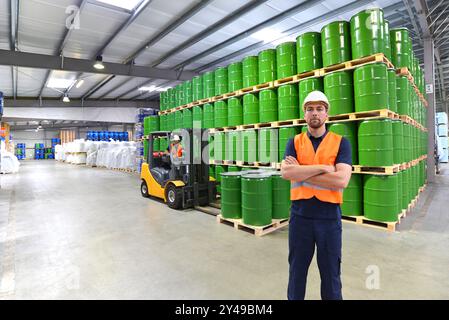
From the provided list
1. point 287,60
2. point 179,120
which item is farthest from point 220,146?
point 287,60

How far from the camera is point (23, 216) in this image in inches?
195

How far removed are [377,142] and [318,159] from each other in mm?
2761

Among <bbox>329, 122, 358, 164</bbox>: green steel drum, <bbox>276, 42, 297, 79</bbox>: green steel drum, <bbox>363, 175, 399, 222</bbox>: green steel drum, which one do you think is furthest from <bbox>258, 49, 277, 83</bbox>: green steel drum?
<bbox>363, 175, 399, 222</bbox>: green steel drum

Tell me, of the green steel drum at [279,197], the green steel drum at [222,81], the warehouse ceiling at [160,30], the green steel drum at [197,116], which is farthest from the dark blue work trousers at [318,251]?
the warehouse ceiling at [160,30]

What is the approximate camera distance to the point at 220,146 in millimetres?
6227

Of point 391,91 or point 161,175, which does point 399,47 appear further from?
point 161,175

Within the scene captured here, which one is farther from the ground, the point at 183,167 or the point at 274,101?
the point at 274,101

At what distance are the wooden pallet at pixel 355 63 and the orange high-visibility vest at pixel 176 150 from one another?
311cm

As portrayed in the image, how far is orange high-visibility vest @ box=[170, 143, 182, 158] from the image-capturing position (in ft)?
17.9

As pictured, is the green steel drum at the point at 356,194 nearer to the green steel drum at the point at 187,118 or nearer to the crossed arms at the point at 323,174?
the crossed arms at the point at 323,174

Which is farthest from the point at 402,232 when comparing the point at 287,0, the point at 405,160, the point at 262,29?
the point at 262,29

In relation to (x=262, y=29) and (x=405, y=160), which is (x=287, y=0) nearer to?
(x=262, y=29)
